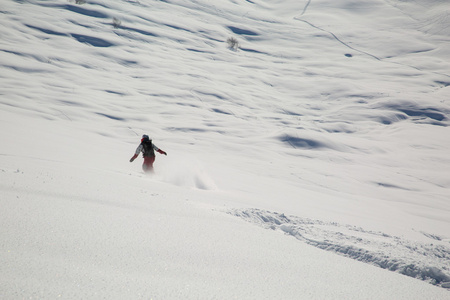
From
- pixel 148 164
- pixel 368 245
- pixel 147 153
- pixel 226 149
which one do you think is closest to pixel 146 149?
pixel 147 153

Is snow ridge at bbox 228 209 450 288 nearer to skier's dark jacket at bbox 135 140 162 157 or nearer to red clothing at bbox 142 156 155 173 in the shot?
red clothing at bbox 142 156 155 173

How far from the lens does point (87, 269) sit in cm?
198

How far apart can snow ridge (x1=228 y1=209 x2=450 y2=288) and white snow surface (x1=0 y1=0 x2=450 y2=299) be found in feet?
0.07

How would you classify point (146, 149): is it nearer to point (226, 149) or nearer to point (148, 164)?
point (148, 164)

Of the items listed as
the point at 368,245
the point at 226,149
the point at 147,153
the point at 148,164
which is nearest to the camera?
the point at 368,245

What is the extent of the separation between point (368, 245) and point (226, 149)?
33.2 feet

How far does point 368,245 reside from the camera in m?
3.85

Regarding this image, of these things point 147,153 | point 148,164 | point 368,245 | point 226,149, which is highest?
point 368,245

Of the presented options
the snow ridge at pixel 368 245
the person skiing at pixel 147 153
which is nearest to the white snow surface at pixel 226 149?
the snow ridge at pixel 368 245

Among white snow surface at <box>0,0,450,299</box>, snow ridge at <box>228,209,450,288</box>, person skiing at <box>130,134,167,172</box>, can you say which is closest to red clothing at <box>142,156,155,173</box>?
person skiing at <box>130,134,167,172</box>

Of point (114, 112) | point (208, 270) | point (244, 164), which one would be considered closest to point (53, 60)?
point (114, 112)

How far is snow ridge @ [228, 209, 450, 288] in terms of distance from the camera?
10.8ft

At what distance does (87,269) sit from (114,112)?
14711 mm

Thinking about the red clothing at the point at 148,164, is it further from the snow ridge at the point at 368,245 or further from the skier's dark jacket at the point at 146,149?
the snow ridge at the point at 368,245
